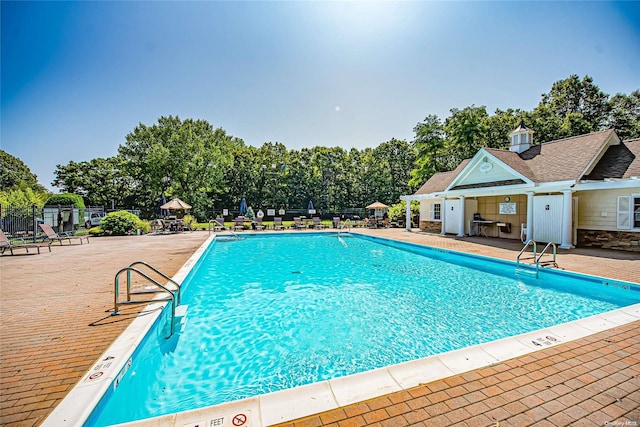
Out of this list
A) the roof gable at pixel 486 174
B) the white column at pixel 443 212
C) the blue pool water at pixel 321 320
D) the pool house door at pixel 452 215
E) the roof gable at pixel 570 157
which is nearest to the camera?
the blue pool water at pixel 321 320

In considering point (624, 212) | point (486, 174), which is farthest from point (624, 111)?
point (624, 212)

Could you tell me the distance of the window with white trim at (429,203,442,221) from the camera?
58.1 ft

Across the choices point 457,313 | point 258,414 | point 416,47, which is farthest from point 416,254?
point 258,414

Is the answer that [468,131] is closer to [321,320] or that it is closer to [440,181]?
[440,181]

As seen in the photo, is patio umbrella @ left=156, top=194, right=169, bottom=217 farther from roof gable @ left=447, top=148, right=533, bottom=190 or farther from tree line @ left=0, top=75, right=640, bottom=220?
roof gable @ left=447, top=148, right=533, bottom=190

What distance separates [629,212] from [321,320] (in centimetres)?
1162

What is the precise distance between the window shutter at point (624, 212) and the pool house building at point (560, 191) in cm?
2

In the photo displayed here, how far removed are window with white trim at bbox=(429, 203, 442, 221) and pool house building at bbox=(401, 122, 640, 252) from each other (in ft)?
7.95

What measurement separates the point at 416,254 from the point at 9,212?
1833cm

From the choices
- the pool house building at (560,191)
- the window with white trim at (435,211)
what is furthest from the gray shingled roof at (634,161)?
the window with white trim at (435,211)

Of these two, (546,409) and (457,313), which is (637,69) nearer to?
(457,313)

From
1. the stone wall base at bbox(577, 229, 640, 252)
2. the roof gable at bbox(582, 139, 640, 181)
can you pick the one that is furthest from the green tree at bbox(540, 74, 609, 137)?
the stone wall base at bbox(577, 229, 640, 252)

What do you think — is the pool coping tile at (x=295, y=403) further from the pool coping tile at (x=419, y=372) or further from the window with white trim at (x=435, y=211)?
the window with white trim at (x=435, y=211)

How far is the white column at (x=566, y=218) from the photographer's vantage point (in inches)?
403
